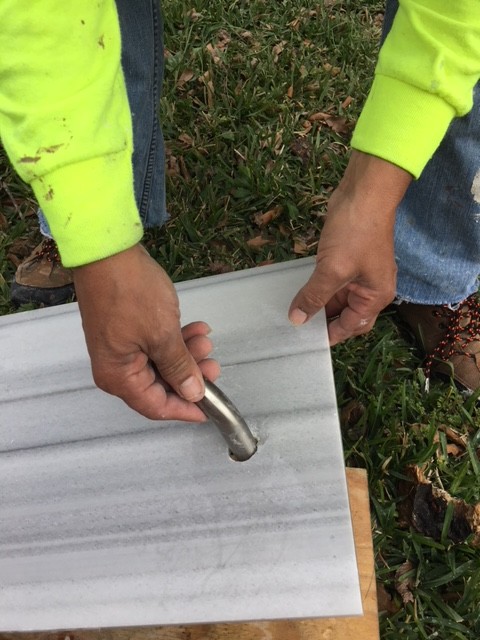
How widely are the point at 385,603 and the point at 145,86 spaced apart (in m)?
Answer: 1.29

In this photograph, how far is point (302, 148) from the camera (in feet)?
6.77

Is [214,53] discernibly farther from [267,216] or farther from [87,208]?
[87,208]

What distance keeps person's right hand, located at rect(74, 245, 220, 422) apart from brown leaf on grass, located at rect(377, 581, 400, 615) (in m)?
0.73

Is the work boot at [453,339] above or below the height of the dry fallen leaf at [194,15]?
below

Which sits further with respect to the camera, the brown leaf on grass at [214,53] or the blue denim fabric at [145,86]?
the brown leaf on grass at [214,53]

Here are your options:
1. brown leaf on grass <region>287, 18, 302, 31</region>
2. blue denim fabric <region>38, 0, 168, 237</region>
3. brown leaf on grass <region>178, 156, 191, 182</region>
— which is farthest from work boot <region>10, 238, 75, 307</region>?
brown leaf on grass <region>287, 18, 302, 31</region>

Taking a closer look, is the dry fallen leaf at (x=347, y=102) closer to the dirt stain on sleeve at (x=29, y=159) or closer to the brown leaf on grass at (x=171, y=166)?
the brown leaf on grass at (x=171, y=166)

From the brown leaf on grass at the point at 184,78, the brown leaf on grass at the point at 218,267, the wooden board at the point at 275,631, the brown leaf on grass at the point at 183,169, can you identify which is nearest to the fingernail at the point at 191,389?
the wooden board at the point at 275,631

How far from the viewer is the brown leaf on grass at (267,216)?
191 cm

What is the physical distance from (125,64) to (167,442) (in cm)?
86

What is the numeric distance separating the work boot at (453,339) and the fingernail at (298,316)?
23.9 inches

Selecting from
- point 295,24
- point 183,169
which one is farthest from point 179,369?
point 295,24

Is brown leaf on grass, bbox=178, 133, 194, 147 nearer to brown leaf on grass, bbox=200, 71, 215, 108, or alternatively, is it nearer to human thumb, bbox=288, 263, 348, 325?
brown leaf on grass, bbox=200, 71, 215, 108

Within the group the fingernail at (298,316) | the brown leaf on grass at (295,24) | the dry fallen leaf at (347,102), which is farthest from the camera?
the brown leaf on grass at (295,24)
